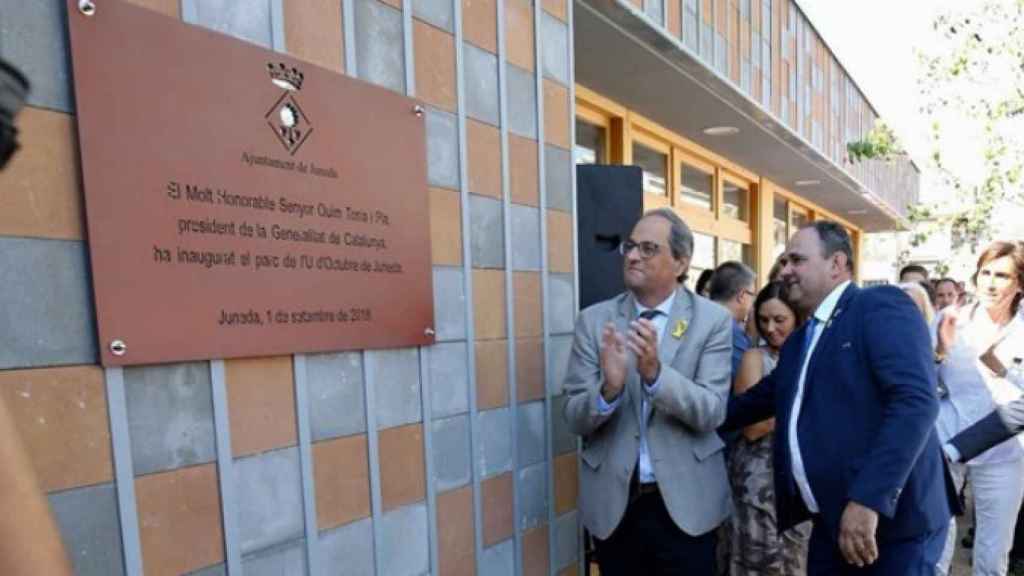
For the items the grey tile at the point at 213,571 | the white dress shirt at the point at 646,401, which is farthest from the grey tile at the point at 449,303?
the grey tile at the point at 213,571

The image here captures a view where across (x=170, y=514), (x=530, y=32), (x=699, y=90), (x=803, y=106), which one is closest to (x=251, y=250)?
(x=170, y=514)

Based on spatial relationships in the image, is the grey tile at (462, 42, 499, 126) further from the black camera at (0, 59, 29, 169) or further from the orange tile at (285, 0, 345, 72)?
the black camera at (0, 59, 29, 169)

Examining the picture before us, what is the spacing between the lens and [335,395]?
68.4 inches

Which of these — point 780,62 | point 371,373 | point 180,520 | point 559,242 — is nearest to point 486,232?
point 559,242

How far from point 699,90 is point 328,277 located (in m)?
3.55

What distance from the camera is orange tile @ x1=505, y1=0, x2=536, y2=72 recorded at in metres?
2.36

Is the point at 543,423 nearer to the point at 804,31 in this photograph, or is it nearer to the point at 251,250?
the point at 251,250

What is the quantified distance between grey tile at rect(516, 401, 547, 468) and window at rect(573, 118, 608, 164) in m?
2.58

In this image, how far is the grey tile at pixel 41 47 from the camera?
1142 mm

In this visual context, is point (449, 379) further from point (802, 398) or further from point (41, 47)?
point (41, 47)

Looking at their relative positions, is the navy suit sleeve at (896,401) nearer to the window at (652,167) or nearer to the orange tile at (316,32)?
the orange tile at (316,32)

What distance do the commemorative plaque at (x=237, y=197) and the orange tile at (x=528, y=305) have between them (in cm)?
50

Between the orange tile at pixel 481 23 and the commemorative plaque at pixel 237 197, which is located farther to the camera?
the orange tile at pixel 481 23

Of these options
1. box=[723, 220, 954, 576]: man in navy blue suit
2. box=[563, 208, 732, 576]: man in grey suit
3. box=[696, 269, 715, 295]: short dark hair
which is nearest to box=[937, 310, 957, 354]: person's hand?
box=[696, 269, 715, 295]: short dark hair
